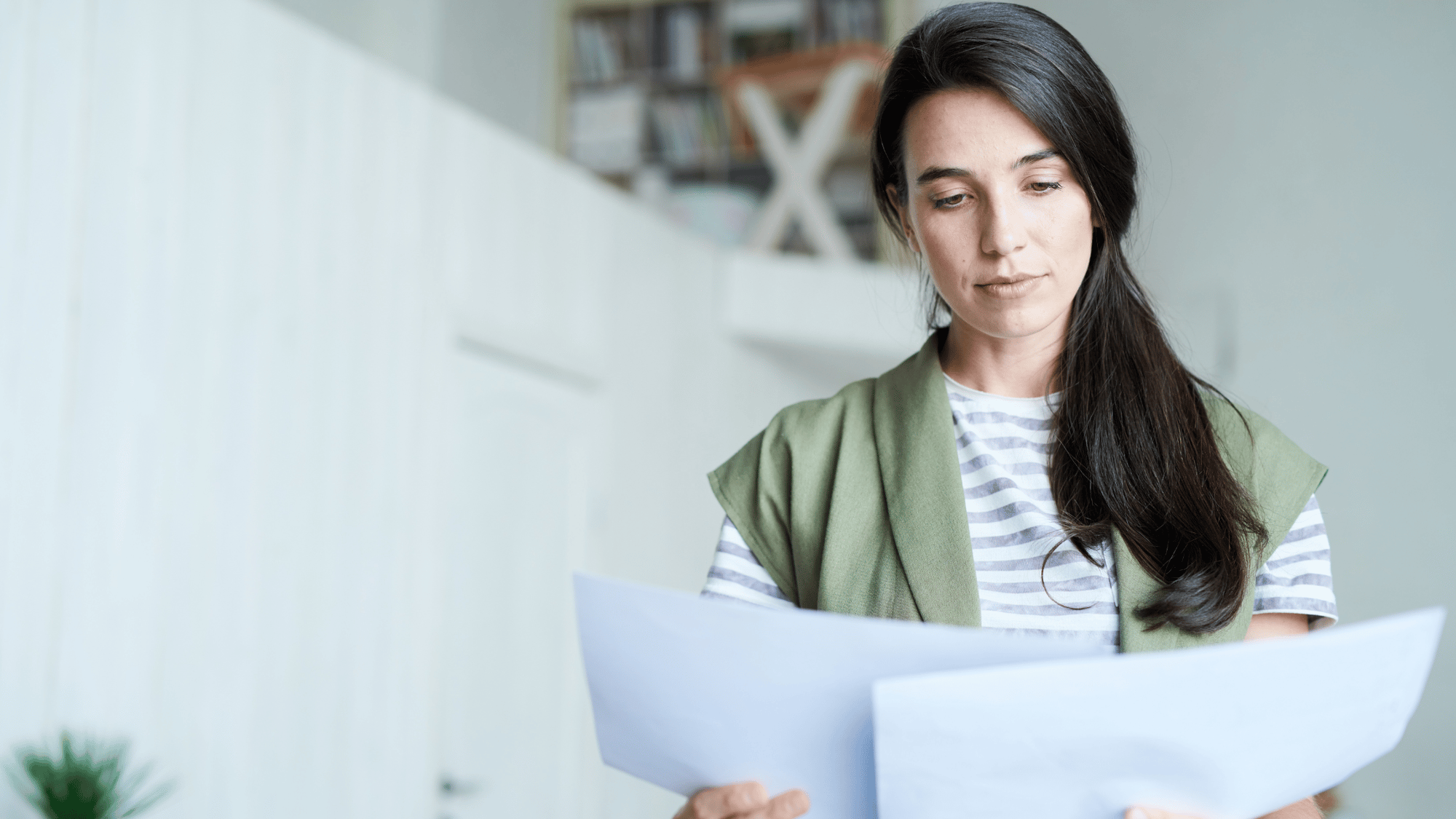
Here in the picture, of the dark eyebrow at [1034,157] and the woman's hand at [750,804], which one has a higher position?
the dark eyebrow at [1034,157]

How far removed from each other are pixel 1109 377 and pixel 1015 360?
8 cm

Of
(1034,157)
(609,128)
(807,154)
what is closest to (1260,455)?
(1034,157)

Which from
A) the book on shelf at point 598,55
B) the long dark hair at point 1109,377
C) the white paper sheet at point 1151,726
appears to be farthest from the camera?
the book on shelf at point 598,55

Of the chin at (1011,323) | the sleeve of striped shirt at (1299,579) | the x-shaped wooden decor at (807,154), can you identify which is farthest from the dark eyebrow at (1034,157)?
the x-shaped wooden decor at (807,154)

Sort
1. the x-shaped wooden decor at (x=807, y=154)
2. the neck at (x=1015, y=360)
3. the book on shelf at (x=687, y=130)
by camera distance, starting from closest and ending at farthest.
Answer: the neck at (x=1015, y=360) < the x-shaped wooden decor at (x=807, y=154) < the book on shelf at (x=687, y=130)

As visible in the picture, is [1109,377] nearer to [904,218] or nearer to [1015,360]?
[1015,360]

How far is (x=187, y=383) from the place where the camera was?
101 inches

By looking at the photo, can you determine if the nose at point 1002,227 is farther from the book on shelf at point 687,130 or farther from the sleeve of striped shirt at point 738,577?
the book on shelf at point 687,130

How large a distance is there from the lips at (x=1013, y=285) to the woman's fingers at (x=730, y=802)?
44 centimetres

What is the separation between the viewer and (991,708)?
2.53ft

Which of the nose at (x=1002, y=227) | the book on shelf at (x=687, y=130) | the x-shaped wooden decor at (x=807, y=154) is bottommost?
Answer: the nose at (x=1002, y=227)

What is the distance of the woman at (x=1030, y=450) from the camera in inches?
39.2

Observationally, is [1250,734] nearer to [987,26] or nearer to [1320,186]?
[987,26]

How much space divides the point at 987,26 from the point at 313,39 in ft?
7.65
